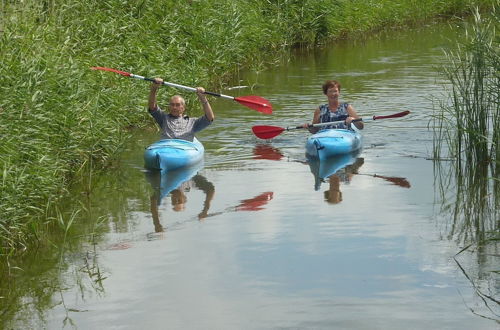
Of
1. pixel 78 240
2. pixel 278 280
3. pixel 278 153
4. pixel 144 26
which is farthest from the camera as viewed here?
pixel 144 26

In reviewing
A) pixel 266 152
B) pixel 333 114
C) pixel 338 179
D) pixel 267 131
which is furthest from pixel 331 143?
pixel 267 131

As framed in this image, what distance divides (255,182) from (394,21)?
17.7m

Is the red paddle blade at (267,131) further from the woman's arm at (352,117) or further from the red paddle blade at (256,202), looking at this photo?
the red paddle blade at (256,202)

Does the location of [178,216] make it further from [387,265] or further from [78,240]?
[387,265]

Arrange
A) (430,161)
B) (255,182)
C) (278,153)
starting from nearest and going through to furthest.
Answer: (255,182), (430,161), (278,153)

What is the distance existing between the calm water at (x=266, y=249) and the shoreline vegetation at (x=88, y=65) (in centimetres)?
42

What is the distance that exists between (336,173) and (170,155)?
1841 mm

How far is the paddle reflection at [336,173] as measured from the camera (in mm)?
11055

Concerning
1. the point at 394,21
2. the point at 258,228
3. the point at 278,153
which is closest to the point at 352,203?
the point at 258,228

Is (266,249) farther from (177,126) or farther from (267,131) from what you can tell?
(267,131)

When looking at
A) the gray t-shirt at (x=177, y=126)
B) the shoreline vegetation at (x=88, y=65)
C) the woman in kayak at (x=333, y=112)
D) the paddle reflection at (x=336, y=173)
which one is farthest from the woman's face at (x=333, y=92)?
the shoreline vegetation at (x=88, y=65)

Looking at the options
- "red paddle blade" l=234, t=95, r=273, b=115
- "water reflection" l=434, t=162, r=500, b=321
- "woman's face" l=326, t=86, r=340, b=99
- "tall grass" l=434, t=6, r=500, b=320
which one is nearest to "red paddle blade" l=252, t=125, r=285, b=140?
"red paddle blade" l=234, t=95, r=273, b=115

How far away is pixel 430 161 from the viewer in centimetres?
A: 1247

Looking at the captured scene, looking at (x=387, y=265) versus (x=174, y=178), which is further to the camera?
(x=174, y=178)
